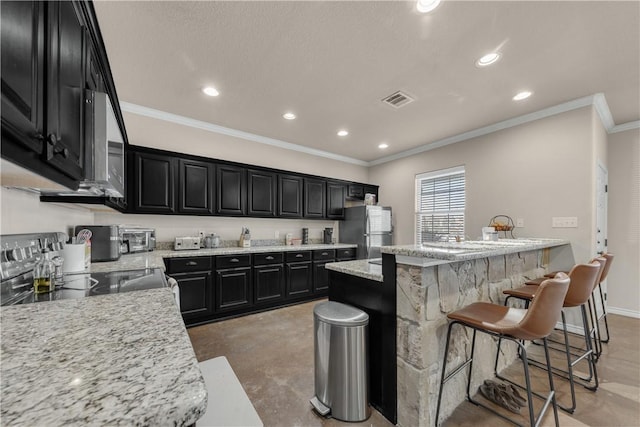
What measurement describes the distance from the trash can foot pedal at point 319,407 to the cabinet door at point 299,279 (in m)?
2.13

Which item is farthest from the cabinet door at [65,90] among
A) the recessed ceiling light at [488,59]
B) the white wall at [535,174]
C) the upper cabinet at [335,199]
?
the white wall at [535,174]

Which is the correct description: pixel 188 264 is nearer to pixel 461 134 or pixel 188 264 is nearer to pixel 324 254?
pixel 324 254

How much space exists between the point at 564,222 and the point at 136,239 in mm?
5211

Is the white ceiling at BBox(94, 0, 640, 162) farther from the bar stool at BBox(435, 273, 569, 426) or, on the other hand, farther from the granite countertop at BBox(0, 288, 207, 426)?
the granite countertop at BBox(0, 288, 207, 426)

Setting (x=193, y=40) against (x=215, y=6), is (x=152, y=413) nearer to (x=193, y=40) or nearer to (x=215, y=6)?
(x=215, y=6)

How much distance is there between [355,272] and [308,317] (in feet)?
6.13

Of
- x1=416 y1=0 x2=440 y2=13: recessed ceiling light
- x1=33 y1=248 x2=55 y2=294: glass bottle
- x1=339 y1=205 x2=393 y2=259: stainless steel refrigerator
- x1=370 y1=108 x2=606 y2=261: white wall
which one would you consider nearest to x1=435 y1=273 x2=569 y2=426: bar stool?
x1=416 y1=0 x2=440 y2=13: recessed ceiling light

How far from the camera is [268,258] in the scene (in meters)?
3.68

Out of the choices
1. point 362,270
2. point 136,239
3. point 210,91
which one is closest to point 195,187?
point 136,239

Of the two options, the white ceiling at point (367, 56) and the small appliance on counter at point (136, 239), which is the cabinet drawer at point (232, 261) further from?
the white ceiling at point (367, 56)

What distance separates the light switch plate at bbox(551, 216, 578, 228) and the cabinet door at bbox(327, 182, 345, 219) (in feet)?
10.2

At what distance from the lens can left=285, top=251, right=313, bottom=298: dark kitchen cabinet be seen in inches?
153

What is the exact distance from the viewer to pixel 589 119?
9.65ft

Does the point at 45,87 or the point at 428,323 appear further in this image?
the point at 428,323
